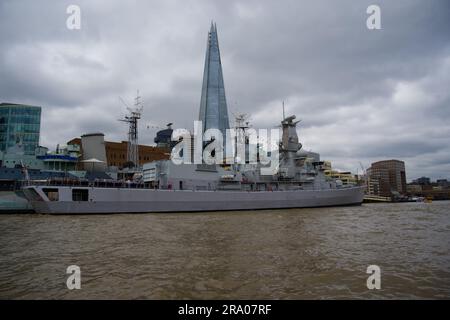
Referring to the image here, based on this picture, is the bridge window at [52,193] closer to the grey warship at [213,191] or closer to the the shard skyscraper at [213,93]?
the grey warship at [213,191]

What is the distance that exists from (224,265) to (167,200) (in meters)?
19.3

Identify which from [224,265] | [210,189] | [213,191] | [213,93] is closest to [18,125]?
[213,93]

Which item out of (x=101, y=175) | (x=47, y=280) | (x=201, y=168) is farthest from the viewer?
(x=101, y=175)

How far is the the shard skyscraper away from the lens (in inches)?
1788

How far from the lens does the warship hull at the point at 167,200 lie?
22.1 m

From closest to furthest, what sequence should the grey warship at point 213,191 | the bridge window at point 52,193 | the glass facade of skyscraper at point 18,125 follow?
1. the bridge window at point 52,193
2. the grey warship at point 213,191
3. the glass facade of skyscraper at point 18,125

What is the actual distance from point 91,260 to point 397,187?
484 ft

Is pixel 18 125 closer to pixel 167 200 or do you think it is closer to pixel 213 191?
pixel 167 200

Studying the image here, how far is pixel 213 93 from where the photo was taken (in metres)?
46.1

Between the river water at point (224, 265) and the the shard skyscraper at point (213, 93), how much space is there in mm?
34607

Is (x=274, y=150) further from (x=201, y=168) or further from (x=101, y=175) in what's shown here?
(x=101, y=175)

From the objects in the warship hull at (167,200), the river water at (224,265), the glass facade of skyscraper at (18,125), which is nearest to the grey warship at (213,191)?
the warship hull at (167,200)
